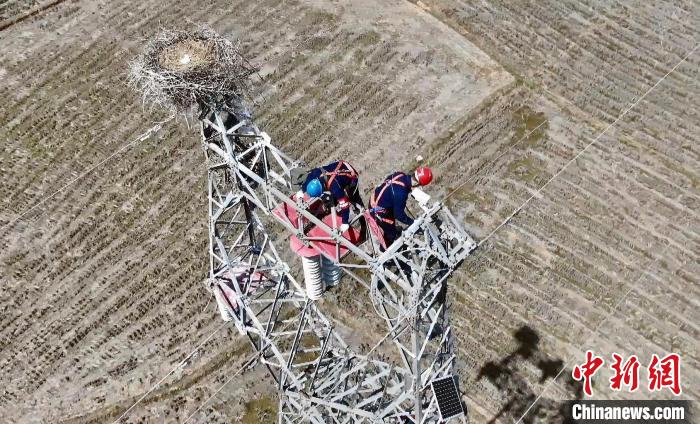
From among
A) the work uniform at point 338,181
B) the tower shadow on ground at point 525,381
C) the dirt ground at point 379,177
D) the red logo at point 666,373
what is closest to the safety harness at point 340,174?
the work uniform at point 338,181

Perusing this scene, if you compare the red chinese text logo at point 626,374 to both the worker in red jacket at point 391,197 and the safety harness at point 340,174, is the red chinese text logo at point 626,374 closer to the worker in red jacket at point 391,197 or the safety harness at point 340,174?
the worker in red jacket at point 391,197

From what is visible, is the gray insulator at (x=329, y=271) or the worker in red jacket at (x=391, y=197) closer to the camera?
the worker in red jacket at (x=391, y=197)

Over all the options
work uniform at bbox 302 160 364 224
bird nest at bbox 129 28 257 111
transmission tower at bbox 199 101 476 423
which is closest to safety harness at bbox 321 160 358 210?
work uniform at bbox 302 160 364 224

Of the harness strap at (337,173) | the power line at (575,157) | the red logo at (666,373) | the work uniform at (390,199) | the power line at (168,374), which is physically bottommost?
the red logo at (666,373)

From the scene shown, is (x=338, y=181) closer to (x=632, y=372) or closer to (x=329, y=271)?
(x=329, y=271)

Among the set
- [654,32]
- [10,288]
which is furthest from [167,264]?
[654,32]

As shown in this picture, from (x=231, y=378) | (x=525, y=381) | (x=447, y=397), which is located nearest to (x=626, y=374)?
(x=525, y=381)
